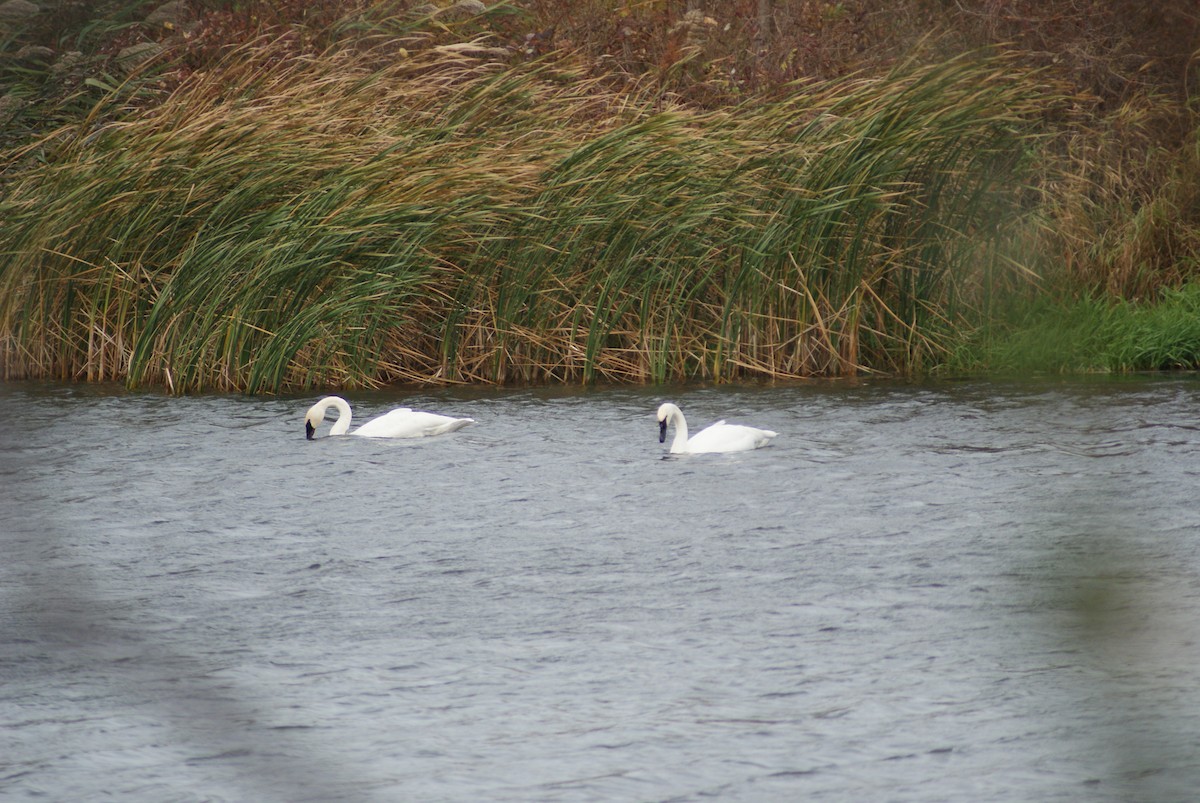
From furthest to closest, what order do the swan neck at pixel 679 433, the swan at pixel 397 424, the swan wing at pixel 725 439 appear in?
the swan at pixel 397 424 < the swan neck at pixel 679 433 < the swan wing at pixel 725 439

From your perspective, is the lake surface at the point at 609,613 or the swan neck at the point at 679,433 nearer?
→ the lake surface at the point at 609,613

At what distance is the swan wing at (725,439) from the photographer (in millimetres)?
8023

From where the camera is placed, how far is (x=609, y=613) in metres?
5.10

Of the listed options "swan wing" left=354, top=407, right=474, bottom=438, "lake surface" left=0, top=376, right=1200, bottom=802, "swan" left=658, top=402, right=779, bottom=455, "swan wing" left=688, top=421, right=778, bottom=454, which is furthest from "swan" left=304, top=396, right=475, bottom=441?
"swan wing" left=688, top=421, right=778, bottom=454

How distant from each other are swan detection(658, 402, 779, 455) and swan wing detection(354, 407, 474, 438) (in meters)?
1.26

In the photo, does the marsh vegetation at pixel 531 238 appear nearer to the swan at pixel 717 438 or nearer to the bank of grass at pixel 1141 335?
the bank of grass at pixel 1141 335

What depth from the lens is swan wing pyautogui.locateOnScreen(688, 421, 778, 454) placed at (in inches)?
316

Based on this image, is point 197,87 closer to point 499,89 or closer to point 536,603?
point 499,89

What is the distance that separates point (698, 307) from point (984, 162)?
2.07 m

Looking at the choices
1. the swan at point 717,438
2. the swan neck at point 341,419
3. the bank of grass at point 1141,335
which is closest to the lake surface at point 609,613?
the swan at point 717,438

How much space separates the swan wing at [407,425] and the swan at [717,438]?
126cm

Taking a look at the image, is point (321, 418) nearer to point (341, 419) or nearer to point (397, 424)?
point (341, 419)

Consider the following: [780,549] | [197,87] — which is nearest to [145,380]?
[197,87]

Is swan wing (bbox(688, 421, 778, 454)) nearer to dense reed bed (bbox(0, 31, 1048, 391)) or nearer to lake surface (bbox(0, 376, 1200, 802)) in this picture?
lake surface (bbox(0, 376, 1200, 802))
